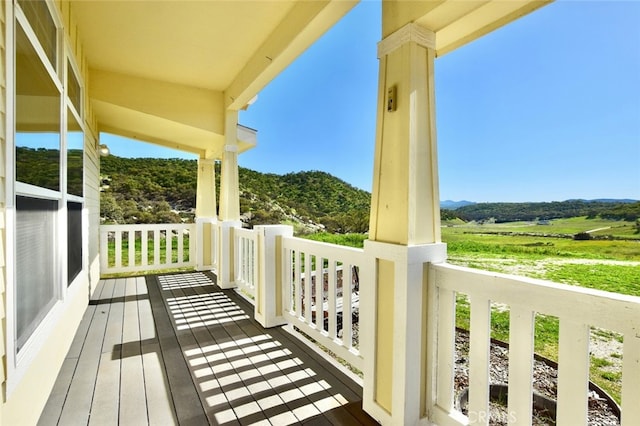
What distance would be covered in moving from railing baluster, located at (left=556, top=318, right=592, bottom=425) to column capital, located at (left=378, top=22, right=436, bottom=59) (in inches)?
58.0

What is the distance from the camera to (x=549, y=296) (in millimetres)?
1212

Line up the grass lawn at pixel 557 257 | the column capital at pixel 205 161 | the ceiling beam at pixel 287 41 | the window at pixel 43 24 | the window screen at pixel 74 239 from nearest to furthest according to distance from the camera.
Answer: the grass lawn at pixel 557 257 → the window at pixel 43 24 → the ceiling beam at pixel 287 41 → the window screen at pixel 74 239 → the column capital at pixel 205 161

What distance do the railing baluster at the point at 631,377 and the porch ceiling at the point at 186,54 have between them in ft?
7.93

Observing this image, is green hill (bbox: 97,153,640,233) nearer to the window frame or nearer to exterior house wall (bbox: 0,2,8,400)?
the window frame

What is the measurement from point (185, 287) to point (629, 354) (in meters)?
4.80

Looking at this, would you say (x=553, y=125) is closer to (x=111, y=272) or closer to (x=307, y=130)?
(x=111, y=272)

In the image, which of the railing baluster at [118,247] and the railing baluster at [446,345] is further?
the railing baluster at [118,247]

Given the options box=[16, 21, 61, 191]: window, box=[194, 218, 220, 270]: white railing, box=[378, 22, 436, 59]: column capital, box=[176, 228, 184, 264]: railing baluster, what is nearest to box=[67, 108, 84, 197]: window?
box=[16, 21, 61, 191]: window

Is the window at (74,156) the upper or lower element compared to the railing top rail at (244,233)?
upper

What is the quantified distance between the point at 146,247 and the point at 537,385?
5.86m

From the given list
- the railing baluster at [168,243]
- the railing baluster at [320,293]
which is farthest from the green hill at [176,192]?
the railing baluster at [320,293]

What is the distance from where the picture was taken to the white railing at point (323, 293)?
2285 millimetres

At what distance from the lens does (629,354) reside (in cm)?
100

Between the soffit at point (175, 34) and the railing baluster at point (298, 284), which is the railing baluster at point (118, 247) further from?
the railing baluster at point (298, 284)
